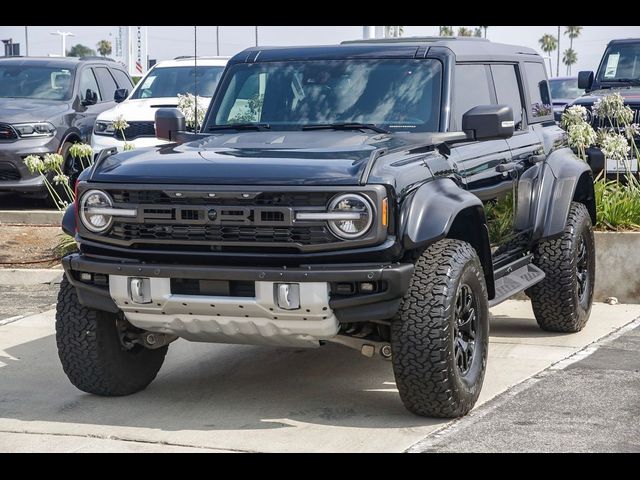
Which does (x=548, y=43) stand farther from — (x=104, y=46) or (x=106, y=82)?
(x=106, y=82)

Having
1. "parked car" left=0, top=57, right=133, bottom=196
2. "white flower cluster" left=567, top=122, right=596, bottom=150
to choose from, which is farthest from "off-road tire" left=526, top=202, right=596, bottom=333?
"parked car" left=0, top=57, right=133, bottom=196

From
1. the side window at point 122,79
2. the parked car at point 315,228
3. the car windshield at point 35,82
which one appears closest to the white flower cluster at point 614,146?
the parked car at point 315,228

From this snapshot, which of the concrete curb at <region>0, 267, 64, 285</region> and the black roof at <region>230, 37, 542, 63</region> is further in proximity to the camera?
the concrete curb at <region>0, 267, 64, 285</region>

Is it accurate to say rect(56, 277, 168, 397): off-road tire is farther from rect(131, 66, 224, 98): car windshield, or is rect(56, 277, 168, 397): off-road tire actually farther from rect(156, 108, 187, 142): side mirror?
rect(131, 66, 224, 98): car windshield

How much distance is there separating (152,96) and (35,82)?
5.17ft

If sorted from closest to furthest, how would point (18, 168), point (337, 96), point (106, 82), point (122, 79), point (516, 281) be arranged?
point (337, 96) → point (516, 281) → point (18, 168) → point (106, 82) → point (122, 79)

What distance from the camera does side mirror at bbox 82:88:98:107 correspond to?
1519cm

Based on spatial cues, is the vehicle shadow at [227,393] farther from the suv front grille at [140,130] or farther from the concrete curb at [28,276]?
the suv front grille at [140,130]

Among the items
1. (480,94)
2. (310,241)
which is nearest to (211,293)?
(310,241)

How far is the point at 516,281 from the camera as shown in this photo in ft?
23.2

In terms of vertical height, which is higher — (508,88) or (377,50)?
(377,50)

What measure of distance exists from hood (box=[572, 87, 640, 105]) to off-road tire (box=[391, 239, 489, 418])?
9058mm

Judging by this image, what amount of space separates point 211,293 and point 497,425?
1.46 meters

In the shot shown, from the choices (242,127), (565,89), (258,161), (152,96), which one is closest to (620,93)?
(152,96)
